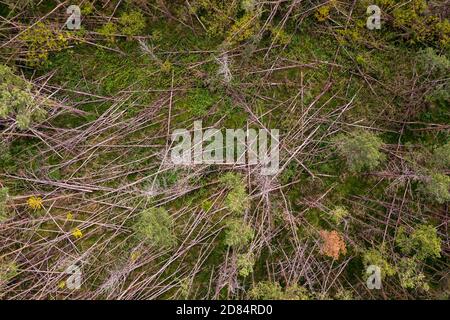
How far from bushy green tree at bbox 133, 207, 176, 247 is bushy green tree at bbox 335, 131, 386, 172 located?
2.25 meters

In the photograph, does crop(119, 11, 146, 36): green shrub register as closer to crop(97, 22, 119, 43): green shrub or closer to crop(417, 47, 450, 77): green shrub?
crop(97, 22, 119, 43): green shrub

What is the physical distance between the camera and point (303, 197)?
5.16 m

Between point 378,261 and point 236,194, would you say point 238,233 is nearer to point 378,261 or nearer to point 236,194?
point 236,194

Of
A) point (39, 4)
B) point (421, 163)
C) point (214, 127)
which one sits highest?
point (39, 4)

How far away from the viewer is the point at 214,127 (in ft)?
17.3

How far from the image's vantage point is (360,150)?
476cm

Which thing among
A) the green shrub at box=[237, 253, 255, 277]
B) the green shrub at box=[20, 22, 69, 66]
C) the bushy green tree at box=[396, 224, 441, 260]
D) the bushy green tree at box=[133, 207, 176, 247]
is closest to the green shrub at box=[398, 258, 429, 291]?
the bushy green tree at box=[396, 224, 441, 260]

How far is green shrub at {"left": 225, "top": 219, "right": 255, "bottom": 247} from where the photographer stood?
4.71 m

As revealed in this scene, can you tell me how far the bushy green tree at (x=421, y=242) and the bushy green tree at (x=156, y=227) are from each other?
8.89 ft

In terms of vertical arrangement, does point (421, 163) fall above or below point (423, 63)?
below

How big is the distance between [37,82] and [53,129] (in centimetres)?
66
